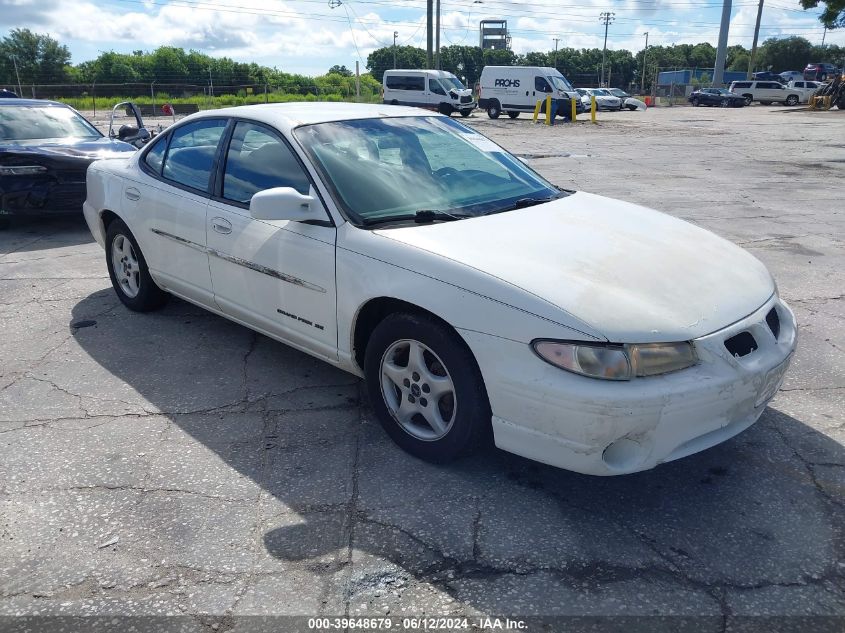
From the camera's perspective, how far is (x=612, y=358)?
2.70 meters

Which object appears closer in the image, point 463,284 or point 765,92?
point 463,284

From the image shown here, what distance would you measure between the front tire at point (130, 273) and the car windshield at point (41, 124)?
4.54 meters

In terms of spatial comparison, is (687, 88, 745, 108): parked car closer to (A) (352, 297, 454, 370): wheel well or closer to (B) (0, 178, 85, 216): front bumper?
(B) (0, 178, 85, 216): front bumper

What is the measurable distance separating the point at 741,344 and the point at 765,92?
185 ft

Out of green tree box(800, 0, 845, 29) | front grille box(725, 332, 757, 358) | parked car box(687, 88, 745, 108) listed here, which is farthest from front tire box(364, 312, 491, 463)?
parked car box(687, 88, 745, 108)

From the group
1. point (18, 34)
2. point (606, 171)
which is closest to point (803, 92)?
point (606, 171)

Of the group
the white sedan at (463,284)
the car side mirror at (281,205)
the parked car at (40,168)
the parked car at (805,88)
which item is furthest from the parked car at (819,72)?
the car side mirror at (281,205)

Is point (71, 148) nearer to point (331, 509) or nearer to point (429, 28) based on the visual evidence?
point (331, 509)

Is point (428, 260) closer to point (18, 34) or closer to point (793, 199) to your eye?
point (793, 199)

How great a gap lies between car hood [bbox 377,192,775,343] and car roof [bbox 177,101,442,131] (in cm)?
107

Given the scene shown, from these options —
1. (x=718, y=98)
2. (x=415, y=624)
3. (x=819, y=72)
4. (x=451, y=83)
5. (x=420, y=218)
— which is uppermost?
(x=819, y=72)

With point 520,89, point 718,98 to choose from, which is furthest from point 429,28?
point 718,98

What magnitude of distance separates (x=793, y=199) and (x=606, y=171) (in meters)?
4.07

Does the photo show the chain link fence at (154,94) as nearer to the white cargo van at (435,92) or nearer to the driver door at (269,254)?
the white cargo van at (435,92)
